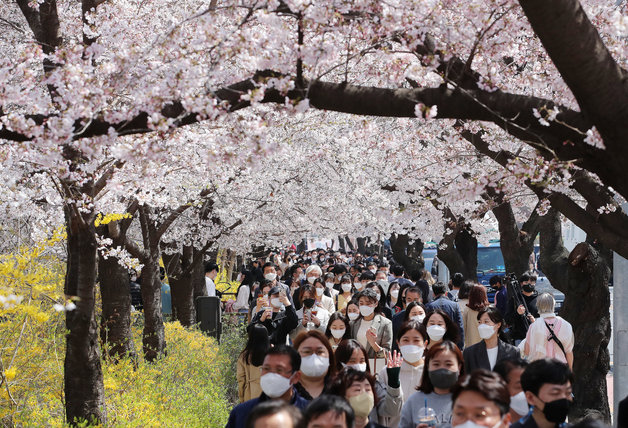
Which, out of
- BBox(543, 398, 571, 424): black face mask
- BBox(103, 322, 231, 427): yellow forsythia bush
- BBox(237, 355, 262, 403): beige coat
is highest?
BBox(543, 398, 571, 424): black face mask

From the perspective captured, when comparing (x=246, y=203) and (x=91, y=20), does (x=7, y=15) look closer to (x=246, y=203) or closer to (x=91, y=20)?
(x=91, y=20)

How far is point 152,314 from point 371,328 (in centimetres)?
506

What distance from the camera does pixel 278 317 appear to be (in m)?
10.6

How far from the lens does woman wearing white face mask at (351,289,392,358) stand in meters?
9.11

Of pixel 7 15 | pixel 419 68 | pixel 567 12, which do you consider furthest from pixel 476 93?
pixel 7 15

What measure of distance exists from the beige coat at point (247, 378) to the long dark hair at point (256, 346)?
7 cm

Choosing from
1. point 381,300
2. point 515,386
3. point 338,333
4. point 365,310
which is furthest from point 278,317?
point 515,386

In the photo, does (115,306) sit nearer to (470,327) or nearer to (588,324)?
(470,327)

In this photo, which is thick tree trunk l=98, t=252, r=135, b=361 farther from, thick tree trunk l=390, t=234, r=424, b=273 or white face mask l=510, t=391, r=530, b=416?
thick tree trunk l=390, t=234, r=424, b=273

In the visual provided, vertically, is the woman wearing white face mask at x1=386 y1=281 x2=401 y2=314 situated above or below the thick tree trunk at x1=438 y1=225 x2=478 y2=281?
below

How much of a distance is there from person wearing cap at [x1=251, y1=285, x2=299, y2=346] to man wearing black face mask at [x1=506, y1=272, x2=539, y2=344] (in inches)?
118

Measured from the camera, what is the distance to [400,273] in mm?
16312

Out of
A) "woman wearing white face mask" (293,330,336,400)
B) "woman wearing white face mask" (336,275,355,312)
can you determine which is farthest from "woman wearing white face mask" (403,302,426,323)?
"woman wearing white face mask" (336,275,355,312)

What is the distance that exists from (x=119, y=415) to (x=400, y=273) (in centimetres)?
843
